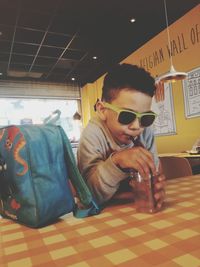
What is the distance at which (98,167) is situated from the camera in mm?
885

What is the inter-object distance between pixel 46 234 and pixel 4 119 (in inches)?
304

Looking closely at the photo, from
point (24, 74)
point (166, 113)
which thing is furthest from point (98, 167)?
point (24, 74)

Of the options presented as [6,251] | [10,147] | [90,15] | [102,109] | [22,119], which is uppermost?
[90,15]

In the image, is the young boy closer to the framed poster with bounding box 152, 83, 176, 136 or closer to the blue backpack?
the blue backpack

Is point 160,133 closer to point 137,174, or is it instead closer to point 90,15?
point 90,15

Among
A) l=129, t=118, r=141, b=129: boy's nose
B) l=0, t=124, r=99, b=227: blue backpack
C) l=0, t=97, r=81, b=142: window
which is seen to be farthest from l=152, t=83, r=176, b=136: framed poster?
l=0, t=124, r=99, b=227: blue backpack

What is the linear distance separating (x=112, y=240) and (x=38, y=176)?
0.87 ft

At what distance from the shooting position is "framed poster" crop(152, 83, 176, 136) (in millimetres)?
4715

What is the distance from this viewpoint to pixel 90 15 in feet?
13.6

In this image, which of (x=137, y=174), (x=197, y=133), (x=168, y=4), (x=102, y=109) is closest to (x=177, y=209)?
(x=137, y=174)

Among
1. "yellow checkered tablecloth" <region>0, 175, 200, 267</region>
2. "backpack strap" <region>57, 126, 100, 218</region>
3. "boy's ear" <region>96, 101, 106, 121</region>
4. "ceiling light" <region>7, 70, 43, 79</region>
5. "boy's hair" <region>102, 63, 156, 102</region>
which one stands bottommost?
"yellow checkered tablecloth" <region>0, 175, 200, 267</region>

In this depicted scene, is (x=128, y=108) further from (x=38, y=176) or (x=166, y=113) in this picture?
(x=166, y=113)

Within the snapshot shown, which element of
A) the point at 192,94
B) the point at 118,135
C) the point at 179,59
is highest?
the point at 179,59

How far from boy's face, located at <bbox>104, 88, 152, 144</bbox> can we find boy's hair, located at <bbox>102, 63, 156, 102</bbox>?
2 centimetres
